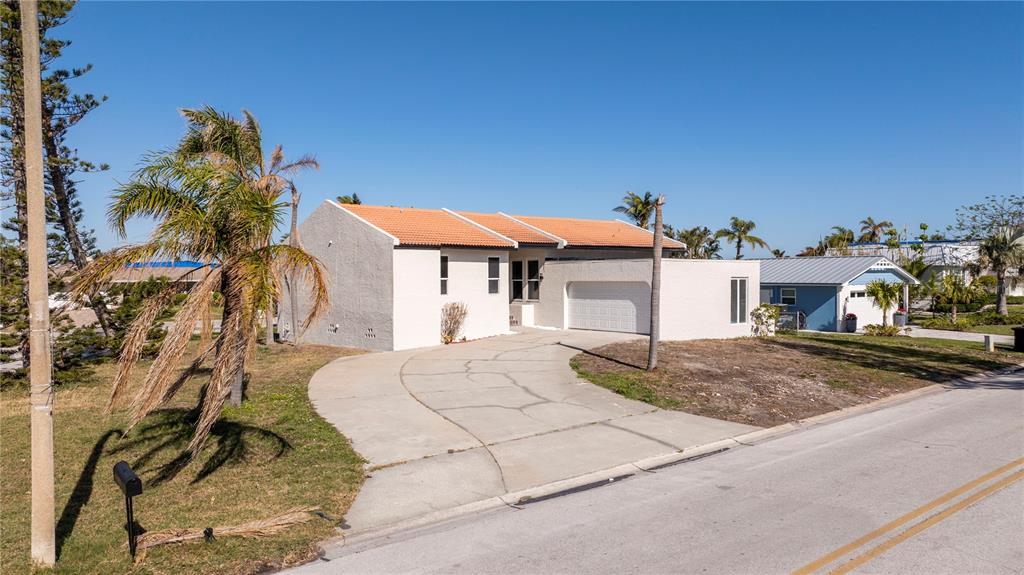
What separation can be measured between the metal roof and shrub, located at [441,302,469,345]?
→ 18.6 m

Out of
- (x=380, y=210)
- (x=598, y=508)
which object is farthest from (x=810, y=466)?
(x=380, y=210)

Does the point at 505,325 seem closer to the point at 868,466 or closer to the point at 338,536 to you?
the point at 868,466

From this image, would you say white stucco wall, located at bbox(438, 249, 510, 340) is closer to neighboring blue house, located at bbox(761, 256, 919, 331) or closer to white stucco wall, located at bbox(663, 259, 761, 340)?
white stucco wall, located at bbox(663, 259, 761, 340)

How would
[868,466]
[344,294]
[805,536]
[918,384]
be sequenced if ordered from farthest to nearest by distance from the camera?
[344,294] < [918,384] < [868,466] < [805,536]

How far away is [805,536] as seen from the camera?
20.9 feet

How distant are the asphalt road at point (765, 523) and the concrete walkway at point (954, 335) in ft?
69.7

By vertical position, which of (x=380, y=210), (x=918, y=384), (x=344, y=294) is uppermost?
(x=380, y=210)

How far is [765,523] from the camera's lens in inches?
265

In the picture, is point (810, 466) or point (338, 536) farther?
point (810, 466)

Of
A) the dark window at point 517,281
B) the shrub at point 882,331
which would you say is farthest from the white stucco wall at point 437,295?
the shrub at point 882,331

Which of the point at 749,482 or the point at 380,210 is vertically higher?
the point at 380,210

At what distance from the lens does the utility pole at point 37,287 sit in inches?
209

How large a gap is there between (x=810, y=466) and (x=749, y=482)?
1.29m

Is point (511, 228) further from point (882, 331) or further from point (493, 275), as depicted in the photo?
point (882, 331)
